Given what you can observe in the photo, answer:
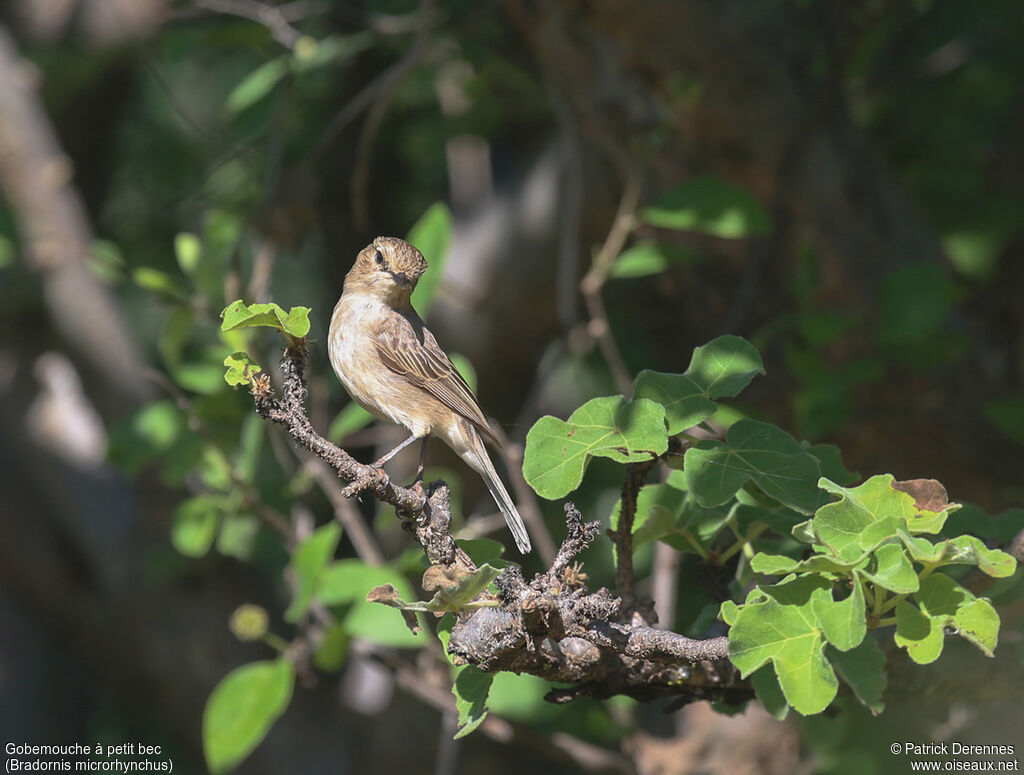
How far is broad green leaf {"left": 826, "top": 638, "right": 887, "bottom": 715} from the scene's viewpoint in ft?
6.12

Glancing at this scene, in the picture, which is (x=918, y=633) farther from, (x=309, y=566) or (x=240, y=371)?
(x=309, y=566)

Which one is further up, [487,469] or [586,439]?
[487,469]

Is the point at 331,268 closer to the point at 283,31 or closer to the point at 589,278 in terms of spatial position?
the point at 283,31

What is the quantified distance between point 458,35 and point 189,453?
2416mm

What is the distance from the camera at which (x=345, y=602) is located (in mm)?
3398

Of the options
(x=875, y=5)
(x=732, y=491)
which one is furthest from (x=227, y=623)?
(x=875, y=5)

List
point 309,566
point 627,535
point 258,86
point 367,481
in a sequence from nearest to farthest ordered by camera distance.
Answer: point 367,481 → point 627,535 → point 309,566 → point 258,86

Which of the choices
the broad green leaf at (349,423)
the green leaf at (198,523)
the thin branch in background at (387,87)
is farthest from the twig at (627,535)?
the thin branch in background at (387,87)

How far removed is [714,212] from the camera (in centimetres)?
380

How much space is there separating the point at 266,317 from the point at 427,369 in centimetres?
118

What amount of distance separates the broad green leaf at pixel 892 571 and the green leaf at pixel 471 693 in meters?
0.72

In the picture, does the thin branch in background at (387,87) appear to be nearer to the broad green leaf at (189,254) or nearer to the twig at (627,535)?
the broad green leaf at (189,254)

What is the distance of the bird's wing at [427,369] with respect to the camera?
286 cm

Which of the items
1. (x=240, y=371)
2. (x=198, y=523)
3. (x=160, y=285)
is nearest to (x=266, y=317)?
(x=240, y=371)
